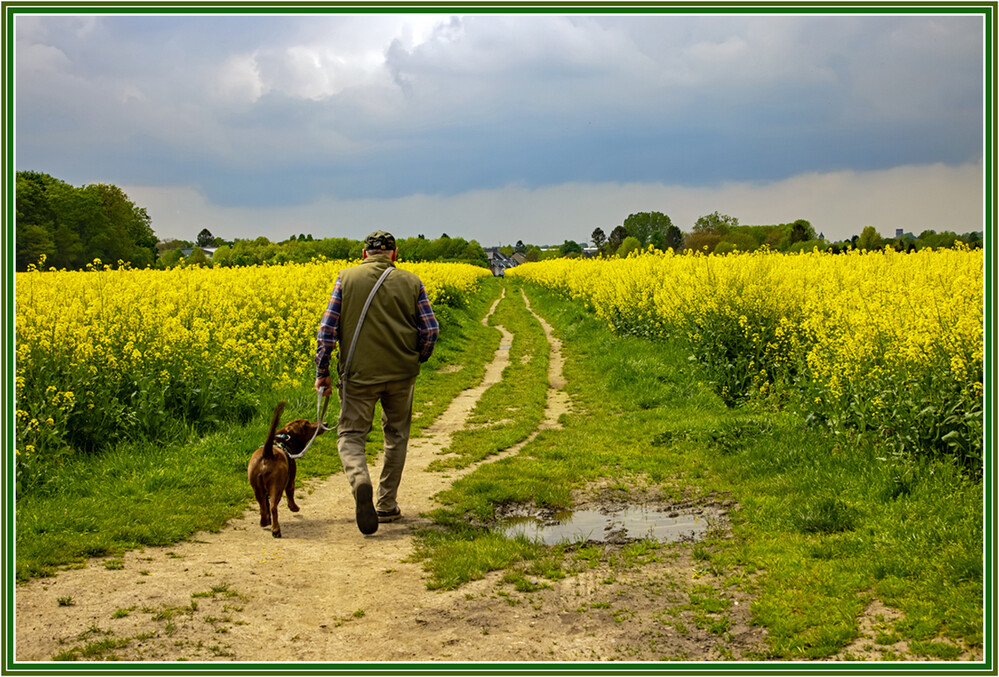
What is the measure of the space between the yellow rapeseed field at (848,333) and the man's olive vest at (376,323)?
492 centimetres

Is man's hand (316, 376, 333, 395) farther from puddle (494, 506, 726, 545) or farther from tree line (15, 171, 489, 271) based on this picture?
tree line (15, 171, 489, 271)

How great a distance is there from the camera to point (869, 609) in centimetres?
473

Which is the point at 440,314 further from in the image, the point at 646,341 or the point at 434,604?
the point at 434,604

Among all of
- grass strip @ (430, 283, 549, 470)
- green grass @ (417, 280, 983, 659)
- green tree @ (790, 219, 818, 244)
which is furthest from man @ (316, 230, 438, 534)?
green tree @ (790, 219, 818, 244)

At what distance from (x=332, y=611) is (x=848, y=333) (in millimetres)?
6719

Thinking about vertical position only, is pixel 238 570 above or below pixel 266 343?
below

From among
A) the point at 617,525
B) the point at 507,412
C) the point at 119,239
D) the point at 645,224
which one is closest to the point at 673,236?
the point at 645,224

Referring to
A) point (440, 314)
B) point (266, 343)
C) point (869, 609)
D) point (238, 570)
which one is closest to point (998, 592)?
point (869, 609)

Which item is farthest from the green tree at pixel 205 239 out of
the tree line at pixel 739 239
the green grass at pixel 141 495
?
the green grass at pixel 141 495

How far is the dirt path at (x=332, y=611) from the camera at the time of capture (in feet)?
14.2

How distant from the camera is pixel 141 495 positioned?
7.13 m

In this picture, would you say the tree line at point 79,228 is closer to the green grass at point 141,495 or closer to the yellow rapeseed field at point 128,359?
the yellow rapeseed field at point 128,359

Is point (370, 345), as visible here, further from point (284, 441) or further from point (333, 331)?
point (284, 441)

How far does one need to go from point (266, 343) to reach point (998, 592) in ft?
33.4
